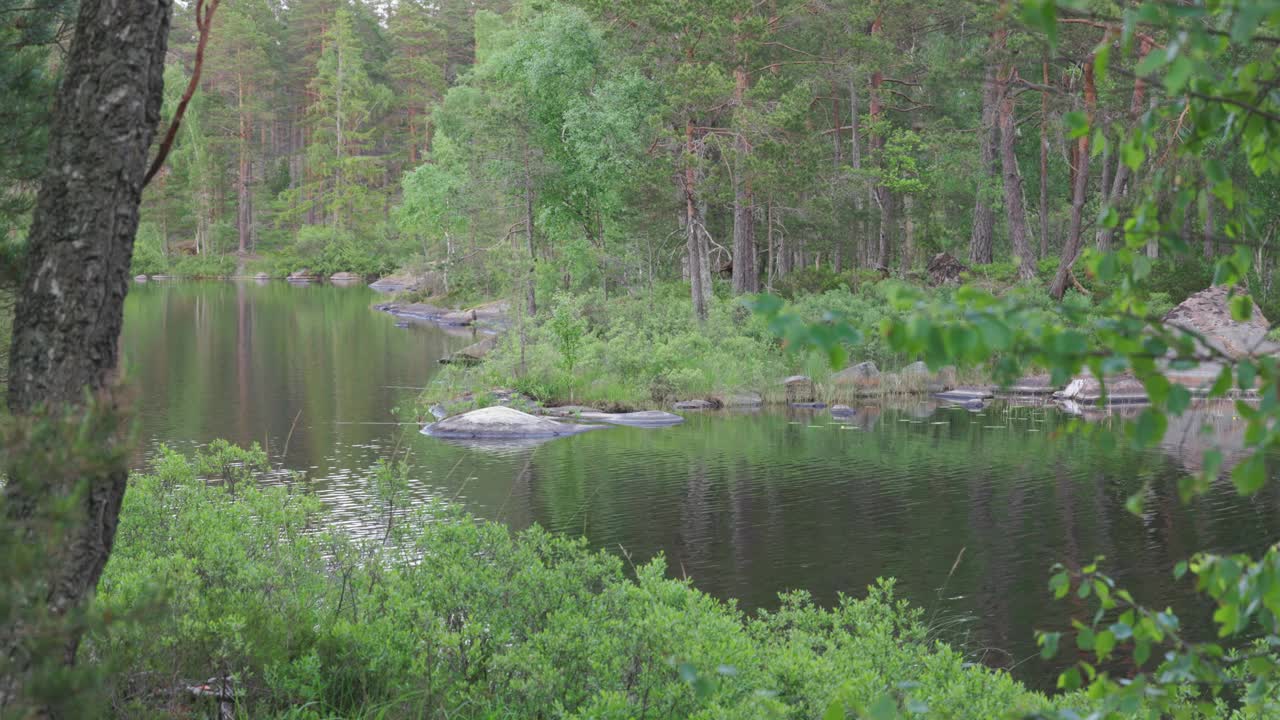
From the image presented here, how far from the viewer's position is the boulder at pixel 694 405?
76.3ft

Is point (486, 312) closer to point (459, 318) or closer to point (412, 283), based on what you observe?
point (459, 318)

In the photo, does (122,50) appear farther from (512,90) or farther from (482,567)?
(512,90)

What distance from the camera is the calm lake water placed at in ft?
37.4

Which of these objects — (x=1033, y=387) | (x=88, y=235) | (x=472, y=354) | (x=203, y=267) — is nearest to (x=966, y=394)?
(x=1033, y=387)

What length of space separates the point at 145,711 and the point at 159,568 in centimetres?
126

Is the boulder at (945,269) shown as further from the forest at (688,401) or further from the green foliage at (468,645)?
the green foliage at (468,645)

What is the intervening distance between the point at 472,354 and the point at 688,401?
6.83 m

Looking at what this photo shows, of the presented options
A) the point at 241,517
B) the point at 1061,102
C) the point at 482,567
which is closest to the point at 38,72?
the point at 241,517

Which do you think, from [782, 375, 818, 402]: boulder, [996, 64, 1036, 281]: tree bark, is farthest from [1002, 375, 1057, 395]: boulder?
[996, 64, 1036, 281]: tree bark

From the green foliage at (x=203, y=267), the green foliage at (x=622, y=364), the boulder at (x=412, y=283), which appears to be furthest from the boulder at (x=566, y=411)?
the green foliage at (x=203, y=267)

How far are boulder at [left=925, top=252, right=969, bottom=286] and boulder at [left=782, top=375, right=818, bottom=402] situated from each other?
7.75 m

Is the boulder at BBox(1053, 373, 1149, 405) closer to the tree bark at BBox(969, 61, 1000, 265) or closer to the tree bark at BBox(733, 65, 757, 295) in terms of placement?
the tree bark at BBox(733, 65, 757, 295)

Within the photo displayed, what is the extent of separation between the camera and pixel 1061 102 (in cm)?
2695

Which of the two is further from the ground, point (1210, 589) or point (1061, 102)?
point (1061, 102)
